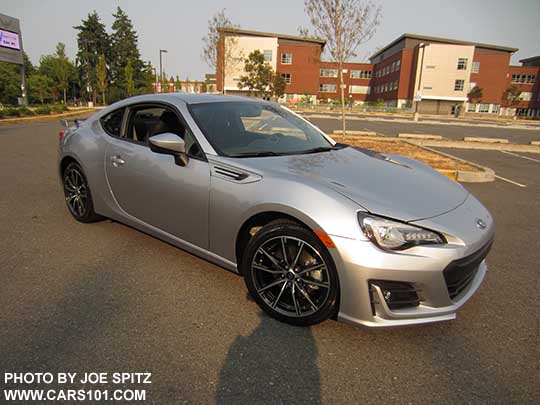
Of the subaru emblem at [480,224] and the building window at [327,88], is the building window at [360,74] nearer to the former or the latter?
the building window at [327,88]

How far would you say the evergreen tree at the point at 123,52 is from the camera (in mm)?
72562

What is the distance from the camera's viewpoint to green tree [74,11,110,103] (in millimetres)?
67500

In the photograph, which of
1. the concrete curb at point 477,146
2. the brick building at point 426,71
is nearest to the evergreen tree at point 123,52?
the brick building at point 426,71

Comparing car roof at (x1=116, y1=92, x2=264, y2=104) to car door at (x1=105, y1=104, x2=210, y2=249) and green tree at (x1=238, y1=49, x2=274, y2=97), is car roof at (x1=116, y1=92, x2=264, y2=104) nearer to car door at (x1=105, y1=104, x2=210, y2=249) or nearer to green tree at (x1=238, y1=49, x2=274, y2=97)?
car door at (x1=105, y1=104, x2=210, y2=249)

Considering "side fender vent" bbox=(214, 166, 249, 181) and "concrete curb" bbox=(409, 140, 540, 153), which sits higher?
"side fender vent" bbox=(214, 166, 249, 181)

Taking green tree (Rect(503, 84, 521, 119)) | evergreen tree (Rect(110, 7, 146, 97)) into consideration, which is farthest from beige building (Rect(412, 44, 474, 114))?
evergreen tree (Rect(110, 7, 146, 97))

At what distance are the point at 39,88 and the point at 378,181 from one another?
6810 centimetres

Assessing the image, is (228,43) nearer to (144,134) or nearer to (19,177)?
(19,177)

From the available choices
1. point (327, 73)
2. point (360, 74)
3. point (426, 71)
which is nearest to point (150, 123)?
point (426, 71)

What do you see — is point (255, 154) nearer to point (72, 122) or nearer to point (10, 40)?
point (72, 122)

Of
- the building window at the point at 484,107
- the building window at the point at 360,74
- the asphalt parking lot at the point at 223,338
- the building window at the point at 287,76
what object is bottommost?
the asphalt parking lot at the point at 223,338

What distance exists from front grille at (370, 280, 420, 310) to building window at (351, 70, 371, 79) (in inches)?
3371

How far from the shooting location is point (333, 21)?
1161cm

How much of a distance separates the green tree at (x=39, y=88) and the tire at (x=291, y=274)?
67.0m
